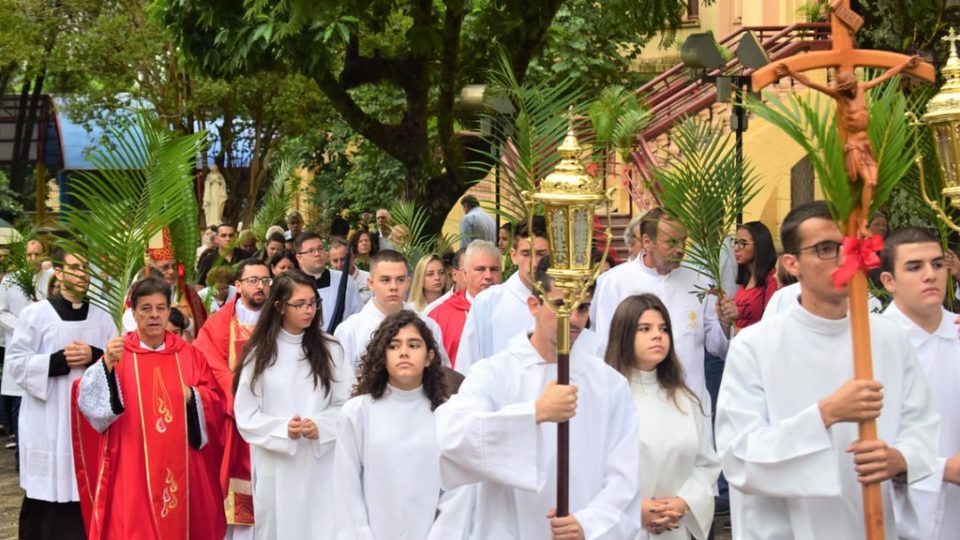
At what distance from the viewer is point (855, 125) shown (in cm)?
522

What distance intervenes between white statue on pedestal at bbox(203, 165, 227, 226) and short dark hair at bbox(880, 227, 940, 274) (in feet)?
73.0

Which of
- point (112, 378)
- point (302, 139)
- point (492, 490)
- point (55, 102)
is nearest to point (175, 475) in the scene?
point (112, 378)

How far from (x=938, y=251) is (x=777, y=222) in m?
15.0

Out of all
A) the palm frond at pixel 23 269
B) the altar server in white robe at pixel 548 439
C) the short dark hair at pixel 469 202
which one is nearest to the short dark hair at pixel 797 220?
the altar server in white robe at pixel 548 439

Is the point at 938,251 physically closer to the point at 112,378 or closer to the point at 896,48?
the point at 112,378

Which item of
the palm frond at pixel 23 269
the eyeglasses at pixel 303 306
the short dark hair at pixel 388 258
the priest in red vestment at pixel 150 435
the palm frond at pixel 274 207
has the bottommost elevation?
the priest in red vestment at pixel 150 435

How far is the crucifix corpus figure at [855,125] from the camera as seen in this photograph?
17.0ft

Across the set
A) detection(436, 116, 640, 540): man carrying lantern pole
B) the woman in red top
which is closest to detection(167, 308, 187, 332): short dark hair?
the woman in red top

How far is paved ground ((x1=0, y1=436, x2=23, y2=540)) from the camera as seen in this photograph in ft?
38.9

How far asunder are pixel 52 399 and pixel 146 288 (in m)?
1.80

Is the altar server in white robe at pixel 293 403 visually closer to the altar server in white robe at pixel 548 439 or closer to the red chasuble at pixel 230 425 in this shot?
the red chasuble at pixel 230 425

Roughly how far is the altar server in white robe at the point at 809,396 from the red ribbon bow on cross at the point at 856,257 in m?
0.25

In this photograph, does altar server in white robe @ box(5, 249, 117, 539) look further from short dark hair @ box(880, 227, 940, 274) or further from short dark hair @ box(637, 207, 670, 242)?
short dark hair @ box(880, 227, 940, 274)

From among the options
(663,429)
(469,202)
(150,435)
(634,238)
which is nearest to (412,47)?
(469,202)
